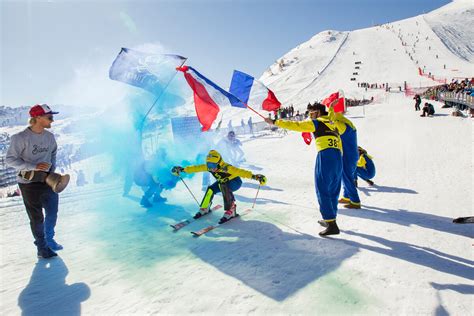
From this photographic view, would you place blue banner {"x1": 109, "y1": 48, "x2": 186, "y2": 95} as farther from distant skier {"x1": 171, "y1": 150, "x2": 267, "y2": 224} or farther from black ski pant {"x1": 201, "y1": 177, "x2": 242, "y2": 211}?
black ski pant {"x1": 201, "y1": 177, "x2": 242, "y2": 211}

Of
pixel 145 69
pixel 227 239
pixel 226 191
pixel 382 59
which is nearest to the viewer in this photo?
pixel 227 239

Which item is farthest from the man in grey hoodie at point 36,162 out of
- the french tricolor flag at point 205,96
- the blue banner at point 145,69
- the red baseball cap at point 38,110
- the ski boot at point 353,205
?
the ski boot at point 353,205

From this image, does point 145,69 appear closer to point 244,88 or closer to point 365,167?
point 244,88

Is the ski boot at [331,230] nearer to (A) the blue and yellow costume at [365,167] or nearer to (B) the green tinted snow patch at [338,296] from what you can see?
(B) the green tinted snow patch at [338,296]

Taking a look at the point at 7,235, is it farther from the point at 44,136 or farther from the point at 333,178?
the point at 333,178

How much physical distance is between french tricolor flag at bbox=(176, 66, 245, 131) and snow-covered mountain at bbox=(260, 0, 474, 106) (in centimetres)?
3908

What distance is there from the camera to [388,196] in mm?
6781

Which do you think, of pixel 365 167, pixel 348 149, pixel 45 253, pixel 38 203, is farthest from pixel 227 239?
pixel 365 167

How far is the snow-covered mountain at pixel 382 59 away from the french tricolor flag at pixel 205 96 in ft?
128

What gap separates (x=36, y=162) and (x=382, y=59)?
74.0 meters

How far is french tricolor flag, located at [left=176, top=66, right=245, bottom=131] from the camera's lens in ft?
20.1

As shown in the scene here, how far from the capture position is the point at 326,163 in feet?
14.8

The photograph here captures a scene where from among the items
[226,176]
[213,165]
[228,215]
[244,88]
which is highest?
[244,88]

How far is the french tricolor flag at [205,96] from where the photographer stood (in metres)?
6.14
